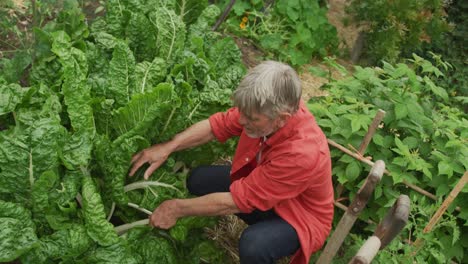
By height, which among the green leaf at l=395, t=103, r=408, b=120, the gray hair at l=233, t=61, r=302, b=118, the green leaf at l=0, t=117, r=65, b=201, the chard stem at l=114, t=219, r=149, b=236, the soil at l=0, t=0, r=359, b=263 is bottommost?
the soil at l=0, t=0, r=359, b=263

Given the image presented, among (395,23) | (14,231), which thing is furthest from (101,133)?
(395,23)

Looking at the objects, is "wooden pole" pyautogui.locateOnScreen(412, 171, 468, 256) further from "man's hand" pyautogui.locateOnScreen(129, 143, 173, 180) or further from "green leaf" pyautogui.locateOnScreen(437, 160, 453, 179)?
"man's hand" pyautogui.locateOnScreen(129, 143, 173, 180)

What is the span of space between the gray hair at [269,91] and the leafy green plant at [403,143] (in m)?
0.96

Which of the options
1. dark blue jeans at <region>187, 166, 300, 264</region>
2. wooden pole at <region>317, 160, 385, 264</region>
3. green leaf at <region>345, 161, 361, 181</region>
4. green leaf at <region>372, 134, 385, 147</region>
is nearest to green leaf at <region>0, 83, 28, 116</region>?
dark blue jeans at <region>187, 166, 300, 264</region>

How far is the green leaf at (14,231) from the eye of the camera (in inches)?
91.0

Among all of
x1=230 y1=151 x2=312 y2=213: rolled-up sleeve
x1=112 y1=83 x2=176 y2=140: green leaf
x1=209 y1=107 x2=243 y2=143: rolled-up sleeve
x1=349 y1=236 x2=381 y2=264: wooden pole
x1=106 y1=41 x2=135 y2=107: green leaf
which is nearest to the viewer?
x1=349 y1=236 x2=381 y2=264: wooden pole

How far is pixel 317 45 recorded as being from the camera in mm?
6004

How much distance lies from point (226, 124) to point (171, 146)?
0.32 metres

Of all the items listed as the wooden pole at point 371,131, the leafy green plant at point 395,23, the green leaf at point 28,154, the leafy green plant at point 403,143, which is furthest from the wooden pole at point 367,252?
the leafy green plant at point 395,23

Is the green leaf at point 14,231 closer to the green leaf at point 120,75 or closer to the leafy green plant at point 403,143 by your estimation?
the green leaf at point 120,75

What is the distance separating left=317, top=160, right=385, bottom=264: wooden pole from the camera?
7.77 feet

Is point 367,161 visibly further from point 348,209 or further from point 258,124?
point 258,124

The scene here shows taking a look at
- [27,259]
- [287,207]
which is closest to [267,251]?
[287,207]

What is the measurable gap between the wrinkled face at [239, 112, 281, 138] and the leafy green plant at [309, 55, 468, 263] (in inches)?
34.2
